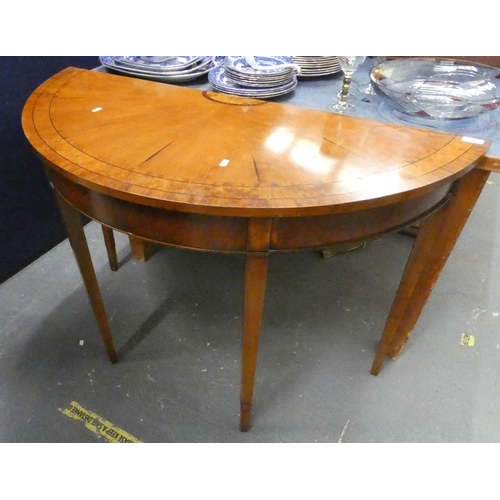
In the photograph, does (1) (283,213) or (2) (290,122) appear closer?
(1) (283,213)

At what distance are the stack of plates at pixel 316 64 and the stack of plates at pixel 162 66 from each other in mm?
241

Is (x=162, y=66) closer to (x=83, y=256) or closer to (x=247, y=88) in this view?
(x=247, y=88)

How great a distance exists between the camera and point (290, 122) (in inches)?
30.8

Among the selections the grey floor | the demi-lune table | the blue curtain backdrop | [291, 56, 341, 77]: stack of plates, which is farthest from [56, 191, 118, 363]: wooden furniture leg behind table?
[291, 56, 341, 77]: stack of plates

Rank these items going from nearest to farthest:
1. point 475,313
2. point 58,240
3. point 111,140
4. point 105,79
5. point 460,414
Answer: point 111,140 < point 105,79 < point 460,414 < point 475,313 < point 58,240

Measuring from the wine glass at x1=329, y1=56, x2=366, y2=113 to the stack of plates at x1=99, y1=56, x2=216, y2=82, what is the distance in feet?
1.12

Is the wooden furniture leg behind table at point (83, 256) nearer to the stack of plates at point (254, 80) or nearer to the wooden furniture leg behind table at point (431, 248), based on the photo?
the stack of plates at point (254, 80)

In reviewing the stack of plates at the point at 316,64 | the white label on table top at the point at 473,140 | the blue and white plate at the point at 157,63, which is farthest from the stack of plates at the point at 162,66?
the white label on table top at the point at 473,140

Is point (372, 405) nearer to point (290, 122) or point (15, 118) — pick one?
point (290, 122)

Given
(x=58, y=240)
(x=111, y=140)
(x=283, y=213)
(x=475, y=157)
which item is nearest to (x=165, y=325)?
(x=58, y=240)

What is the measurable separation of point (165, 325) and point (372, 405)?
0.64m

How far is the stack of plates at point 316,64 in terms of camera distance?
103cm

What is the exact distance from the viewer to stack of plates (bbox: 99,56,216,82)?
98 cm

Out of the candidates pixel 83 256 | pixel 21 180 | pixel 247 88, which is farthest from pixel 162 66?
pixel 21 180
